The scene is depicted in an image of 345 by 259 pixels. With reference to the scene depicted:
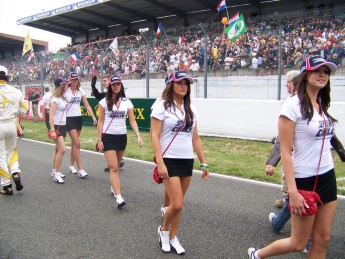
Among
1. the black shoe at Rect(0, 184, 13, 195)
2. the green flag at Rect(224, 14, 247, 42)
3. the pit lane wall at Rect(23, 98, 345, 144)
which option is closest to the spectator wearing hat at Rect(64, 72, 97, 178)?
the black shoe at Rect(0, 184, 13, 195)

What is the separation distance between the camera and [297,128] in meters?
→ 2.81

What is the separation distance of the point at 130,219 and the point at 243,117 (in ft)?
22.6

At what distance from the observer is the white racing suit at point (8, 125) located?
5801mm

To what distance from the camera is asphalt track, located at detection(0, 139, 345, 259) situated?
3939mm

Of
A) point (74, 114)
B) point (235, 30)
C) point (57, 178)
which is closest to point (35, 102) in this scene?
point (235, 30)


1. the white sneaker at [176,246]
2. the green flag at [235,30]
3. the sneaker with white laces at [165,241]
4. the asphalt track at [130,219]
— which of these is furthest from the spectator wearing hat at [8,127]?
the green flag at [235,30]

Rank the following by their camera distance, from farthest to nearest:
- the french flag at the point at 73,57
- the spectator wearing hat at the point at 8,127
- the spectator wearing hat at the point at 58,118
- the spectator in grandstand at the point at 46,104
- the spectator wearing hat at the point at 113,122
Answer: the french flag at the point at 73,57 < the spectator in grandstand at the point at 46,104 < the spectator wearing hat at the point at 58,118 < the spectator wearing hat at the point at 8,127 < the spectator wearing hat at the point at 113,122

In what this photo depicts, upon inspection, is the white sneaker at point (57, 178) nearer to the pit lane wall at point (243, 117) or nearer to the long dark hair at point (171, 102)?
the long dark hair at point (171, 102)

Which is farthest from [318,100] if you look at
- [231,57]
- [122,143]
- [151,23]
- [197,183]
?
[151,23]

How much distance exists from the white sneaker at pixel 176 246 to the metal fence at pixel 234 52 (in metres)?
8.98

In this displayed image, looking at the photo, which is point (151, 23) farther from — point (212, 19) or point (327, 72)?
point (327, 72)

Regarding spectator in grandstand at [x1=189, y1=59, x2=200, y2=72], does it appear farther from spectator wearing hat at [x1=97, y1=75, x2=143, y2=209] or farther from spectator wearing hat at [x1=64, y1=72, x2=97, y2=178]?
spectator wearing hat at [x1=97, y1=75, x2=143, y2=209]

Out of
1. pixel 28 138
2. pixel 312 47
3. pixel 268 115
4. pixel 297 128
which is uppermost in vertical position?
pixel 312 47

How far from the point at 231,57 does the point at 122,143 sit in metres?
10.0
